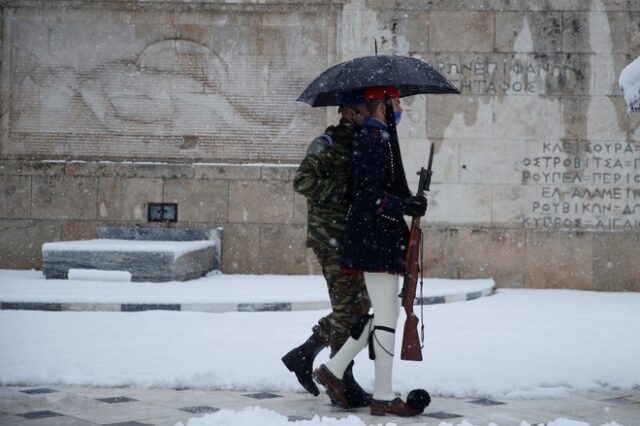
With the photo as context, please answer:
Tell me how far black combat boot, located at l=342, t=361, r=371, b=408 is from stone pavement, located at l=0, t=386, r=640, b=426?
8 centimetres

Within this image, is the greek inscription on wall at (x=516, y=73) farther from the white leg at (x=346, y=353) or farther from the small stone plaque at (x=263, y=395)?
the white leg at (x=346, y=353)

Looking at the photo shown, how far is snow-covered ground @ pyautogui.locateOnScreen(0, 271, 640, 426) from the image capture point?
6871mm

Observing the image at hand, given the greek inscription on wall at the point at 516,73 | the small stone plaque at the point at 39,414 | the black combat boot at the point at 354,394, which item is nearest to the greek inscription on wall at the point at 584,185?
the greek inscription on wall at the point at 516,73

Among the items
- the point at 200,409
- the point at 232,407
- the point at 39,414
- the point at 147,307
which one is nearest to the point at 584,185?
the point at 147,307

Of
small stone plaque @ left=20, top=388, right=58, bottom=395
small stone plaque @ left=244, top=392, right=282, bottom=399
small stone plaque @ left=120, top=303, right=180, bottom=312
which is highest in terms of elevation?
small stone plaque @ left=244, top=392, right=282, bottom=399

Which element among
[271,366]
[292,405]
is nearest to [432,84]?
[292,405]

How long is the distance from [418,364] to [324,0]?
897 centimetres

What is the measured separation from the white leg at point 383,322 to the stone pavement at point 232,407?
0.20 metres

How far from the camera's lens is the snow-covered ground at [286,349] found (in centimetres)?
687

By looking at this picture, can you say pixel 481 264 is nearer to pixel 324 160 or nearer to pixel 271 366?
pixel 271 366

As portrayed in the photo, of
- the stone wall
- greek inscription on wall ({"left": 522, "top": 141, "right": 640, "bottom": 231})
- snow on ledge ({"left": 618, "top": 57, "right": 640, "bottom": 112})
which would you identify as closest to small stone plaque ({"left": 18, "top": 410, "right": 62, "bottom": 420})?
snow on ledge ({"left": 618, "top": 57, "right": 640, "bottom": 112})

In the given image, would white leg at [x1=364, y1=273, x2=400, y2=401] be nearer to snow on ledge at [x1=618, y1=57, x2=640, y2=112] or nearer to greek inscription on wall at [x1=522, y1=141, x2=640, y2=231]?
snow on ledge at [x1=618, y1=57, x2=640, y2=112]

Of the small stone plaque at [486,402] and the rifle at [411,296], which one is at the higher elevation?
the rifle at [411,296]

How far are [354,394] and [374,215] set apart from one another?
1099mm
